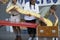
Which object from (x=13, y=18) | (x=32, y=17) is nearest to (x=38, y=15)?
(x=32, y=17)

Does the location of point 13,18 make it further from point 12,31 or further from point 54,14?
point 54,14

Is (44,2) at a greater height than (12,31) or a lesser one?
greater

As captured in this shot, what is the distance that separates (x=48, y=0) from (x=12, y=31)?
896mm

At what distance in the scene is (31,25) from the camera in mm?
4500

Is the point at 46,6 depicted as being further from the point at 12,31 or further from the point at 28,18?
the point at 12,31

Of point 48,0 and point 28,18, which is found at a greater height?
point 48,0

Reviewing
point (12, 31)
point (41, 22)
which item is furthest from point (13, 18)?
point (41, 22)

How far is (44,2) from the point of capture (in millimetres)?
4605

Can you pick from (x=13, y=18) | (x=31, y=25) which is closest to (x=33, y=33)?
(x=31, y=25)

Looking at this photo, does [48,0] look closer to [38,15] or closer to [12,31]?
[38,15]

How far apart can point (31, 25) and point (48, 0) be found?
58cm

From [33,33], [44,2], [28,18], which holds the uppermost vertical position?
[44,2]

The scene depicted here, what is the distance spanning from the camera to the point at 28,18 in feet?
15.0

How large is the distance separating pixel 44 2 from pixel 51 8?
0.57 ft
